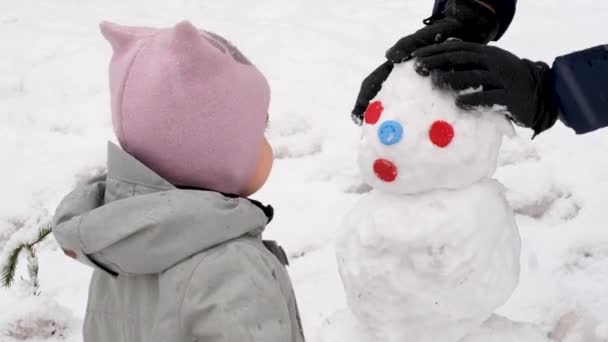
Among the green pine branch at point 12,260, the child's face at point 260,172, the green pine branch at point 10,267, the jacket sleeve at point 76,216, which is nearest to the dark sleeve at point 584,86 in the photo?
the child's face at point 260,172

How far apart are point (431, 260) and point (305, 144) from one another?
186 centimetres

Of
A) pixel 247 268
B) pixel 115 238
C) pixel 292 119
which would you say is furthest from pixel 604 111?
pixel 292 119

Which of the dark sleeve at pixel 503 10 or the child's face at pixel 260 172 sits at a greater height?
the dark sleeve at pixel 503 10

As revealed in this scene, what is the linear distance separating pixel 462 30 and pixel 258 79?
0.66 m

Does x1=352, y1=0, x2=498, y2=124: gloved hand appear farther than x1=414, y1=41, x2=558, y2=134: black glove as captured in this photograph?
Yes

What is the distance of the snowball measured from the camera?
1647 millimetres

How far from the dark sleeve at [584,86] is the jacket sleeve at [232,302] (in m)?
0.92

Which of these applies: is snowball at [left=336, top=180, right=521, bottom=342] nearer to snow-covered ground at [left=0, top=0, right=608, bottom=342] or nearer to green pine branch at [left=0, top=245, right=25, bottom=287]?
snow-covered ground at [left=0, top=0, right=608, bottom=342]

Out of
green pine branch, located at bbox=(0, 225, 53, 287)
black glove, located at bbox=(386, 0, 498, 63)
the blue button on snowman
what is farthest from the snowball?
green pine branch, located at bbox=(0, 225, 53, 287)

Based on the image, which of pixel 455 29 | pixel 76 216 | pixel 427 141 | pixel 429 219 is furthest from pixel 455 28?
pixel 76 216

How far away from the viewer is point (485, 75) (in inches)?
63.1

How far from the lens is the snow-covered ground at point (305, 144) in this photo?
2424mm

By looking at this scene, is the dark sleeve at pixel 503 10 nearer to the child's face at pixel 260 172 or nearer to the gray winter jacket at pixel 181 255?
the child's face at pixel 260 172

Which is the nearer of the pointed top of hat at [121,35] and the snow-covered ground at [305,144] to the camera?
the pointed top of hat at [121,35]
